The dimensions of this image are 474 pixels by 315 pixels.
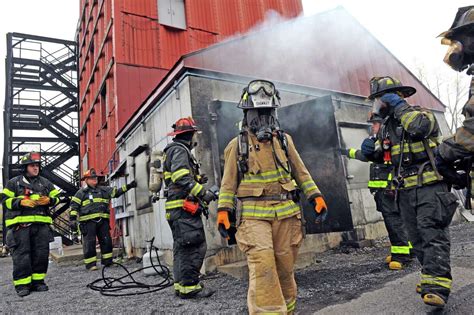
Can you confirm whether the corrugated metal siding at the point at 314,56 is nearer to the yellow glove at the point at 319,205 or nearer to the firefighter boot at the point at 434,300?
the yellow glove at the point at 319,205

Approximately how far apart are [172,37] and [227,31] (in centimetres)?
231

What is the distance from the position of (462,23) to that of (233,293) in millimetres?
3236

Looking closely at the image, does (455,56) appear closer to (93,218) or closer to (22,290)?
(22,290)

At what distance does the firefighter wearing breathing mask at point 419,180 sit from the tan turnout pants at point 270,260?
40.2 inches

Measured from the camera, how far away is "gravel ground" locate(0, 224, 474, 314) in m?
3.24

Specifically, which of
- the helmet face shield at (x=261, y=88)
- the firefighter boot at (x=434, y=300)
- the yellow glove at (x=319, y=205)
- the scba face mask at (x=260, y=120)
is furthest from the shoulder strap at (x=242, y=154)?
the firefighter boot at (x=434, y=300)

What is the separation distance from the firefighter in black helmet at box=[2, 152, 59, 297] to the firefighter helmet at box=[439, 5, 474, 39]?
17.8 feet

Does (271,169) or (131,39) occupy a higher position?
(131,39)

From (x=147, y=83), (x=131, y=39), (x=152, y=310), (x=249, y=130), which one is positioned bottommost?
(x=152, y=310)

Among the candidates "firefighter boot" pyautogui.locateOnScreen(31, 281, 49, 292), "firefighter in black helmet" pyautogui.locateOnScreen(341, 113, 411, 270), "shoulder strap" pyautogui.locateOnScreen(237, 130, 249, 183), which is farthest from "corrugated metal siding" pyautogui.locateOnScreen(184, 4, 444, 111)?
Answer: "firefighter boot" pyautogui.locateOnScreen(31, 281, 49, 292)

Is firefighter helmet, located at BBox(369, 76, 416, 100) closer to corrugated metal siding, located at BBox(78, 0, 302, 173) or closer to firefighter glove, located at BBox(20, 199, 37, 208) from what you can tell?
firefighter glove, located at BBox(20, 199, 37, 208)

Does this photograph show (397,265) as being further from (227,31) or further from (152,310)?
(227,31)

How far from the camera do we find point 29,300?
14.3 ft

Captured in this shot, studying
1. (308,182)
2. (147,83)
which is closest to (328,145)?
(308,182)
